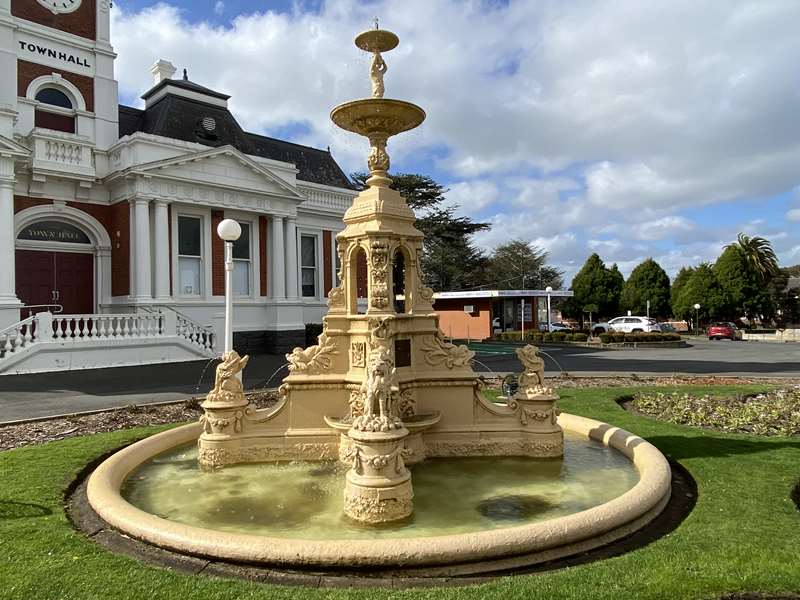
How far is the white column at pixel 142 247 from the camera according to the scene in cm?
2008

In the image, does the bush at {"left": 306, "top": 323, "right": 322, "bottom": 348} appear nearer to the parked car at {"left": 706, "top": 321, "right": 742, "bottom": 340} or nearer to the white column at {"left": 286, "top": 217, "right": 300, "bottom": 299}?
the white column at {"left": 286, "top": 217, "right": 300, "bottom": 299}

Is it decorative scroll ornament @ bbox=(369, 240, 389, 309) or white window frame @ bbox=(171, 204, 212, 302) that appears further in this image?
white window frame @ bbox=(171, 204, 212, 302)

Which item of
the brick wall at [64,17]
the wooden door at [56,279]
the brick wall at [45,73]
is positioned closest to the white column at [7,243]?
the wooden door at [56,279]

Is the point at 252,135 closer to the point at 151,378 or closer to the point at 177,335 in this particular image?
the point at 177,335

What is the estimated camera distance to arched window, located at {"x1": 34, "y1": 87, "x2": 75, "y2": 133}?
67.8ft

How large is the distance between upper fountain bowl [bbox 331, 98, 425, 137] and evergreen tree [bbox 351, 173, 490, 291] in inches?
1535

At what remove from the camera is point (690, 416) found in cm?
934

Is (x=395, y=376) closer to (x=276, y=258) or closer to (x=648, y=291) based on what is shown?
(x=276, y=258)

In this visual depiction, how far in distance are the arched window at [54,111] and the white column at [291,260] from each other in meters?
9.40

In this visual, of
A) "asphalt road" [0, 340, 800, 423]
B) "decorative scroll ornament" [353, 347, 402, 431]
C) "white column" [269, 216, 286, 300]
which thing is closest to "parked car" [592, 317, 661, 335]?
"asphalt road" [0, 340, 800, 423]

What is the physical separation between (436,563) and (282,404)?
12.5ft

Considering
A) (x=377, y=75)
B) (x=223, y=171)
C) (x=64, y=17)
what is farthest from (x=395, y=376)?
(x=64, y=17)

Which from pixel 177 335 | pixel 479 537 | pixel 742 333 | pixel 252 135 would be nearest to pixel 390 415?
pixel 479 537

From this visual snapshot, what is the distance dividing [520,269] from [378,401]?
63994mm
